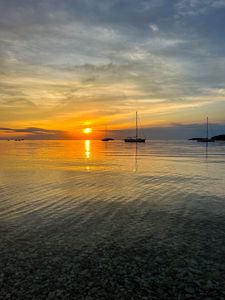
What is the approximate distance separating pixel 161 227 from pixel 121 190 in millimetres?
8845

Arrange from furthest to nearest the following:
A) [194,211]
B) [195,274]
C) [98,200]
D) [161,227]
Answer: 1. [98,200]
2. [194,211]
3. [161,227]
4. [195,274]

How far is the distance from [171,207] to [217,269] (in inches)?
293

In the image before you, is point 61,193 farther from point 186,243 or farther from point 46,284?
point 46,284

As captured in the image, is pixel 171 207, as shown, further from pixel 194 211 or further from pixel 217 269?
pixel 217 269

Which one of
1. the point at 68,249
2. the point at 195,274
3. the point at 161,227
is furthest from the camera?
the point at 161,227

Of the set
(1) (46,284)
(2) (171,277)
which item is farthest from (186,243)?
(1) (46,284)

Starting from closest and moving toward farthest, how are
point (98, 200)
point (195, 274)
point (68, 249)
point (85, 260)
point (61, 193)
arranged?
point (195, 274), point (85, 260), point (68, 249), point (98, 200), point (61, 193)

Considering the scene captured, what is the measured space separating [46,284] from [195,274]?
404 cm

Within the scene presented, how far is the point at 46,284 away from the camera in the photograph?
750 centimetres

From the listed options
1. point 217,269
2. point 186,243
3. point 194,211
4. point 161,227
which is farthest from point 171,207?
point 217,269

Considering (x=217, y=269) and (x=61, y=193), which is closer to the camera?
(x=217, y=269)

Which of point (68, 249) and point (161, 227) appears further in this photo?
point (161, 227)

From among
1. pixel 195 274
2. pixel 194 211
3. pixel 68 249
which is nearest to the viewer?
pixel 195 274

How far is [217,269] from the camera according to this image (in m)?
8.34
